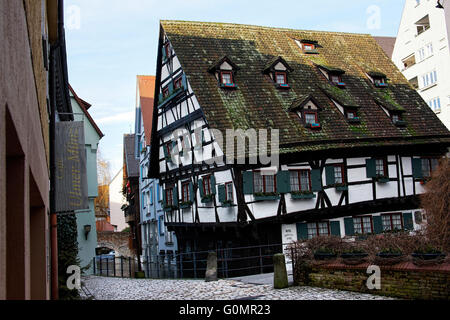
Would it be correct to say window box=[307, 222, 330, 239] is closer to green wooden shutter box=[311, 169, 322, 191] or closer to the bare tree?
green wooden shutter box=[311, 169, 322, 191]

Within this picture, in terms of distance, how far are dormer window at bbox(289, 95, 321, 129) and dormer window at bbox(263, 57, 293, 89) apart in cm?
161

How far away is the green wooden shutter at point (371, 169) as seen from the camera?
880 inches

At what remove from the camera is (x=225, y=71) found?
23125 mm

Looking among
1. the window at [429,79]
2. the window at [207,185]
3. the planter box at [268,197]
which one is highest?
the window at [429,79]

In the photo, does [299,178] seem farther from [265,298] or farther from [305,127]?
[265,298]

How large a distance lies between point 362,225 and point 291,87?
22.3ft

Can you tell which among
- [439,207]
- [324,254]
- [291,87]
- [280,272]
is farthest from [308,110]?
[280,272]

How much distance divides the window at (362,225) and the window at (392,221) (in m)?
0.71

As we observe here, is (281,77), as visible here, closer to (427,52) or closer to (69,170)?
(69,170)

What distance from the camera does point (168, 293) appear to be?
1443cm

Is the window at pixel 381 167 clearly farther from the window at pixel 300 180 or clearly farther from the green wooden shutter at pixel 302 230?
the green wooden shutter at pixel 302 230

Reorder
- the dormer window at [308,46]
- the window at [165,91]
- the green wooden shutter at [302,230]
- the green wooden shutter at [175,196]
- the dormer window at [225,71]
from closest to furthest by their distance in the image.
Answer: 1. the green wooden shutter at [302,230]
2. the dormer window at [225,71]
3. the green wooden shutter at [175,196]
4. the window at [165,91]
5. the dormer window at [308,46]

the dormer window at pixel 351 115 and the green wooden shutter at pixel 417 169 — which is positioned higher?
the dormer window at pixel 351 115

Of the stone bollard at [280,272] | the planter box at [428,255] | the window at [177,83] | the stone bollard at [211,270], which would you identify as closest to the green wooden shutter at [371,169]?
the stone bollard at [211,270]
